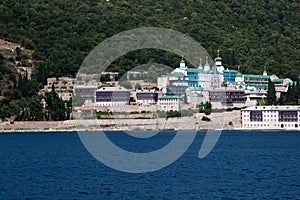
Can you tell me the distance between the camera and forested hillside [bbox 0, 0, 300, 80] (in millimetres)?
134000

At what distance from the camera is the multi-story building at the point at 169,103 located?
342 ft

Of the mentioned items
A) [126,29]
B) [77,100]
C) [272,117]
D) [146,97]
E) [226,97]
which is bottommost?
[272,117]

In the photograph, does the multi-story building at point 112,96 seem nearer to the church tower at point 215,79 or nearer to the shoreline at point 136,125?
the shoreline at point 136,125

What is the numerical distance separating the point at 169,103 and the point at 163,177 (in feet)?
207

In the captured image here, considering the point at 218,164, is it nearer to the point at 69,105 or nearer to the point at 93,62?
the point at 69,105

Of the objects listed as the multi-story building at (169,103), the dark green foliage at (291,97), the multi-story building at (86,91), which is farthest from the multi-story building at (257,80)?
the multi-story building at (86,91)

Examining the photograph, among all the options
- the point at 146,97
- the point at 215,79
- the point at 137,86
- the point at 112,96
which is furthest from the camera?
the point at 215,79

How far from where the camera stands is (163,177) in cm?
4219

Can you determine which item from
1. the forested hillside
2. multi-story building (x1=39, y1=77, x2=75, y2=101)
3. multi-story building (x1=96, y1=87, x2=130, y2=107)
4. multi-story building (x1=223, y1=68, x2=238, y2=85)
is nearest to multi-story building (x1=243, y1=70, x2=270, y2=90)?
multi-story building (x1=223, y1=68, x2=238, y2=85)

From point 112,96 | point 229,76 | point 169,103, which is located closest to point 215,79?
point 229,76

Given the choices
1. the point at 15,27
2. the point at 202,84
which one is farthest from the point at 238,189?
the point at 15,27

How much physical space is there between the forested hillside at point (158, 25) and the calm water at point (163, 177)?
6238 cm

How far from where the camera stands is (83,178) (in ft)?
137

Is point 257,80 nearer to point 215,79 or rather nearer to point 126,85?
point 215,79
